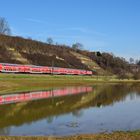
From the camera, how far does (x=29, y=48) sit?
646 ft

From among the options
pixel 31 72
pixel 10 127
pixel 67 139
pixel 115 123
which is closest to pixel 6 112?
pixel 10 127

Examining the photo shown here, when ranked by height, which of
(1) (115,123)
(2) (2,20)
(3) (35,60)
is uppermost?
(2) (2,20)

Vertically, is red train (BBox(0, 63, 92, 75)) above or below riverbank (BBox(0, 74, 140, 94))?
above

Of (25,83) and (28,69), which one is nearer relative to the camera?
(25,83)

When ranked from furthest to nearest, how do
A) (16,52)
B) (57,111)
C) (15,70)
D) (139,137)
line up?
1. (16,52)
2. (15,70)
3. (57,111)
4. (139,137)

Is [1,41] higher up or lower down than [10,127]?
higher up

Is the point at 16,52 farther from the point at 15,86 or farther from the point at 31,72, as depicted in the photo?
the point at 15,86

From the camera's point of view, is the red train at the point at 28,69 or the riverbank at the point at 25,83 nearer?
the riverbank at the point at 25,83

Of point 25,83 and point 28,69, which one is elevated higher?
point 28,69

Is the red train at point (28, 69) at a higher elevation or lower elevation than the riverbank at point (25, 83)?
higher

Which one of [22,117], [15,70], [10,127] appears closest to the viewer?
[10,127]

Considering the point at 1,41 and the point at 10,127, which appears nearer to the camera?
the point at 10,127

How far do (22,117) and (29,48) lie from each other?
163 metres

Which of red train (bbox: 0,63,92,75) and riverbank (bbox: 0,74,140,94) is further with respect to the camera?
red train (bbox: 0,63,92,75)
